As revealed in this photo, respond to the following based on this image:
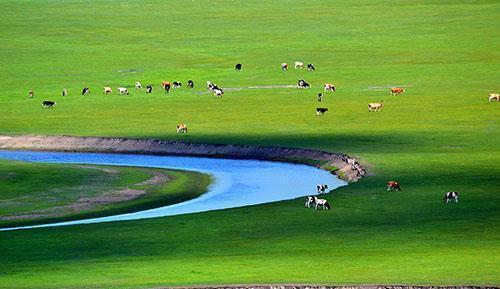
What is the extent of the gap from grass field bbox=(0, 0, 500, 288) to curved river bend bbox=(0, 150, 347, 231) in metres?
2.42

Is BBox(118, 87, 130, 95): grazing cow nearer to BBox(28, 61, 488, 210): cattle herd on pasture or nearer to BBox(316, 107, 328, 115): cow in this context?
BBox(28, 61, 488, 210): cattle herd on pasture

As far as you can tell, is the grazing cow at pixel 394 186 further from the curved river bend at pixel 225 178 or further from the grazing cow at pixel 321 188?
the curved river bend at pixel 225 178

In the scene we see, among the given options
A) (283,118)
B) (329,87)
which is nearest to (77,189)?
(283,118)

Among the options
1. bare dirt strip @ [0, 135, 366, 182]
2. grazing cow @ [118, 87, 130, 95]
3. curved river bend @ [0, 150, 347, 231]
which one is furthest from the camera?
grazing cow @ [118, 87, 130, 95]

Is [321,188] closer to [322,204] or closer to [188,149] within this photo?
[322,204]

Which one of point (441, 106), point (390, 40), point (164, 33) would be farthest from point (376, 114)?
point (164, 33)

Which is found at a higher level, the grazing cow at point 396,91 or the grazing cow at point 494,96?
the grazing cow at point 396,91

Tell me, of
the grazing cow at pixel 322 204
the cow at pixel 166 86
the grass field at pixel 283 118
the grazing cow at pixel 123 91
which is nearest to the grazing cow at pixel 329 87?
the grass field at pixel 283 118

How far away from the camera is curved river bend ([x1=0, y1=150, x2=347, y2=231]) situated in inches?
1711

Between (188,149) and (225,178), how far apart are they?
8123 mm

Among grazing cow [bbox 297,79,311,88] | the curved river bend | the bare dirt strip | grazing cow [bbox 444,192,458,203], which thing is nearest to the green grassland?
the curved river bend

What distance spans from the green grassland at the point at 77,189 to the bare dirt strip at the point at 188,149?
4728mm

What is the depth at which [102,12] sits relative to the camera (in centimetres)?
11919

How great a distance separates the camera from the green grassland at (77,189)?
140 ft
